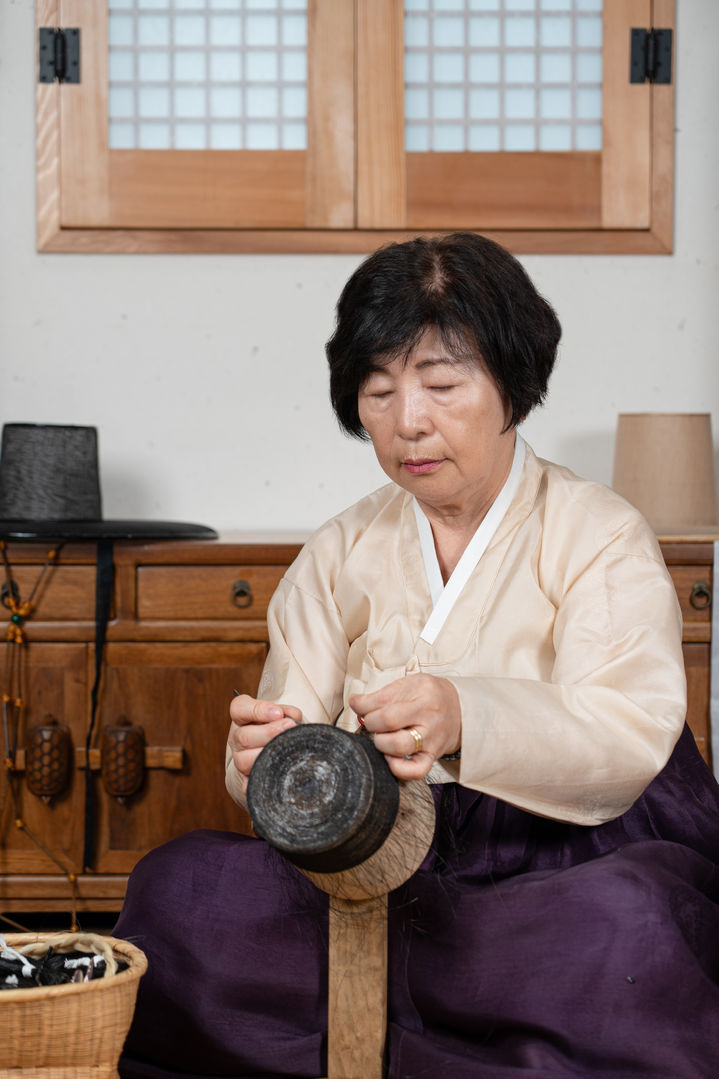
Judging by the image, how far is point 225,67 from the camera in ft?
9.95

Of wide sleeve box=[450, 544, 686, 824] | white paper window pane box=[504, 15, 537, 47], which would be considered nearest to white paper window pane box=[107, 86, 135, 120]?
white paper window pane box=[504, 15, 537, 47]

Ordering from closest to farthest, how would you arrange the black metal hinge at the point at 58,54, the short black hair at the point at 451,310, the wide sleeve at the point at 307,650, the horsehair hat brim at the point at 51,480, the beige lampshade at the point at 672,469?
the short black hair at the point at 451,310 < the wide sleeve at the point at 307,650 < the horsehair hat brim at the point at 51,480 < the beige lampshade at the point at 672,469 < the black metal hinge at the point at 58,54

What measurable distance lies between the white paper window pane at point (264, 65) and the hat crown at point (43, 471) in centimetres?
111

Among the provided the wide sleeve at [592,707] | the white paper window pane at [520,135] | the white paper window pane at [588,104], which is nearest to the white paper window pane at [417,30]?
the white paper window pane at [520,135]

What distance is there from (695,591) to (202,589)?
3.46ft

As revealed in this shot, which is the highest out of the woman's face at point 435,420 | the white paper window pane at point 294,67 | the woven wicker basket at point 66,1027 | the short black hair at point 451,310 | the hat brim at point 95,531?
the white paper window pane at point 294,67

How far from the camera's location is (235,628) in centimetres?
250

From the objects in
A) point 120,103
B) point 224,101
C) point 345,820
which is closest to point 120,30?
point 120,103

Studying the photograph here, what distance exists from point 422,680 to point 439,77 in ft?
7.37

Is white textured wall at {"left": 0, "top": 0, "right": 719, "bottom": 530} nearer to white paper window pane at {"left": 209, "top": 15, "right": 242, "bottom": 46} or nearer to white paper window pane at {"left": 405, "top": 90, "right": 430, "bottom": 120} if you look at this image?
white paper window pane at {"left": 405, "top": 90, "right": 430, "bottom": 120}

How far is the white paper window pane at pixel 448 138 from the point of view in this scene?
119 inches

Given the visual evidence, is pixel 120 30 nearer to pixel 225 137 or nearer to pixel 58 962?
pixel 225 137

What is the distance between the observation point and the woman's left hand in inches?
46.6

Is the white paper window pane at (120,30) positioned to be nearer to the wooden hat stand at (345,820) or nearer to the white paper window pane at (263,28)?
the white paper window pane at (263,28)
